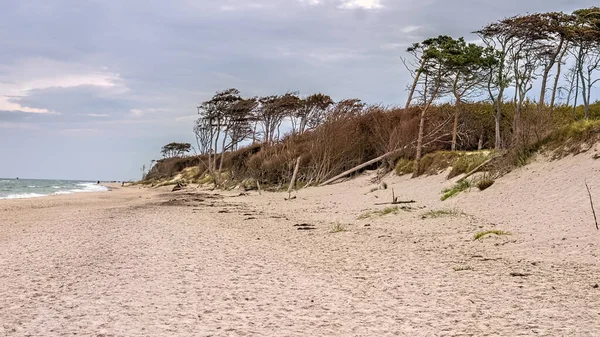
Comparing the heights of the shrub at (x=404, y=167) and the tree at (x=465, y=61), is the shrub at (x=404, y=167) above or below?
below

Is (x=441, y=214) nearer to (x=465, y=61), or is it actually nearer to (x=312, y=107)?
(x=465, y=61)

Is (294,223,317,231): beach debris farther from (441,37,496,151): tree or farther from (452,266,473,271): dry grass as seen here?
(441,37,496,151): tree

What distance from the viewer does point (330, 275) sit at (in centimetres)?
691

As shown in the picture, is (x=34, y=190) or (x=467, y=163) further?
(x=34, y=190)

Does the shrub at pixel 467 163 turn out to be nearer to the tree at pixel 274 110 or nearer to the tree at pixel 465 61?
the tree at pixel 465 61

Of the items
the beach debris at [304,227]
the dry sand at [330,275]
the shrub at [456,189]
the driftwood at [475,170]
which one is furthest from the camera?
the driftwood at [475,170]

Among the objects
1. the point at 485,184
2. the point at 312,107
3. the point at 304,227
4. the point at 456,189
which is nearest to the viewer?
the point at 304,227

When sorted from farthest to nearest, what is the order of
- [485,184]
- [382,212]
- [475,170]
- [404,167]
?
[404,167]
[475,170]
[485,184]
[382,212]

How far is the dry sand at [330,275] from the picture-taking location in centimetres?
459

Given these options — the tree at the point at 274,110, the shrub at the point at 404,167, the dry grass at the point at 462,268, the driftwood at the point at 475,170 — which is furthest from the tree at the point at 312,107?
the dry grass at the point at 462,268

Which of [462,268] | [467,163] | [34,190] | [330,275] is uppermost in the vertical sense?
[467,163]

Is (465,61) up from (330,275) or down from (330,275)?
up

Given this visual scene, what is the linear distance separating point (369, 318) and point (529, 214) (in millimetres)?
7767

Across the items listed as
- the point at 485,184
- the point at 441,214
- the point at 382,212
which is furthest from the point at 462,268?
the point at 485,184
